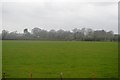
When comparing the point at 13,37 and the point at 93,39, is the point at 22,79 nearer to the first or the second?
the point at 13,37

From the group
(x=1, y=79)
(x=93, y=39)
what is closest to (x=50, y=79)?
(x=1, y=79)

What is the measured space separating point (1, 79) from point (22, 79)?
1.59 meters

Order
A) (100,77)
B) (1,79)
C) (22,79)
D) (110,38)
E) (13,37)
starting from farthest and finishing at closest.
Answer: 1. (110,38)
2. (13,37)
3. (100,77)
4. (22,79)
5. (1,79)

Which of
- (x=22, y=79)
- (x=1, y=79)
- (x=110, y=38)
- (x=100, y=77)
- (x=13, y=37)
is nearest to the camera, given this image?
(x=1, y=79)

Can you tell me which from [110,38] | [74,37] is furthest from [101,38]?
[74,37]

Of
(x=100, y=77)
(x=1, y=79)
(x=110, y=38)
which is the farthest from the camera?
(x=110, y=38)

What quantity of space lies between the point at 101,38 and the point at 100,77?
93613mm

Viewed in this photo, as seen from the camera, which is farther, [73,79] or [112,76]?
[112,76]

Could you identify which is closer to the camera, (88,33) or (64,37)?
(88,33)

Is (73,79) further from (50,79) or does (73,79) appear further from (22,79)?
(22,79)

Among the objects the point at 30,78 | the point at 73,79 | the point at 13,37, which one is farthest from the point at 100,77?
the point at 13,37

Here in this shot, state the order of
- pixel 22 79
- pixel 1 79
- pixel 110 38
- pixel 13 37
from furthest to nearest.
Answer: pixel 110 38
pixel 13 37
pixel 22 79
pixel 1 79

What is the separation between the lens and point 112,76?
14.9 m

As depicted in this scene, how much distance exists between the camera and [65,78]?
14.0 metres
